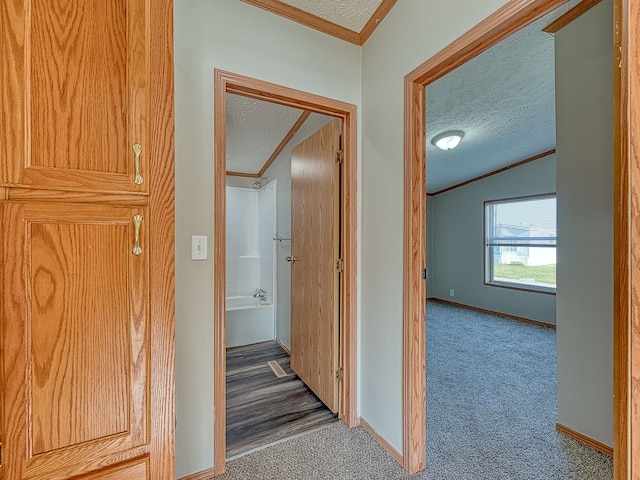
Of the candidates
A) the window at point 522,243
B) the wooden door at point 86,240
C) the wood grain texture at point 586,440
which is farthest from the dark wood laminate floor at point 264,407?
the window at point 522,243

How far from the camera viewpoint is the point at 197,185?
1543mm

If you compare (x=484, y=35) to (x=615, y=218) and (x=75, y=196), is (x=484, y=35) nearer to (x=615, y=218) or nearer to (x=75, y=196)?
(x=615, y=218)

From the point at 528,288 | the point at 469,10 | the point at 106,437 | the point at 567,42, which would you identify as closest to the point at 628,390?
the point at 106,437

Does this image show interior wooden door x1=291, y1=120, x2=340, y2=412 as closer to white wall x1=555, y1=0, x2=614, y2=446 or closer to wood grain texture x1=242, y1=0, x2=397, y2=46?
wood grain texture x1=242, y1=0, x2=397, y2=46

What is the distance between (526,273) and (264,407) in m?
4.59

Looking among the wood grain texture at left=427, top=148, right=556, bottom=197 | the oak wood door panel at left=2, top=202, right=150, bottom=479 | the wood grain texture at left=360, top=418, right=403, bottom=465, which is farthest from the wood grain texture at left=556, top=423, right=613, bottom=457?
the wood grain texture at left=427, top=148, right=556, bottom=197

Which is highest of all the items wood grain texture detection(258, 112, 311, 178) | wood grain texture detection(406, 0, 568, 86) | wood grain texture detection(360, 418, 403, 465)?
wood grain texture detection(258, 112, 311, 178)

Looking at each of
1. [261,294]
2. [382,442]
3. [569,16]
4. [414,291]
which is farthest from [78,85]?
[261,294]

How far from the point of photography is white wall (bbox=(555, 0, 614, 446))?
67.4 inches

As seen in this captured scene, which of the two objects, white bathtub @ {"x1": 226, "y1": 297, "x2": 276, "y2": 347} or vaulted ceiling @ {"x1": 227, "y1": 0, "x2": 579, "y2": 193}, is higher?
vaulted ceiling @ {"x1": 227, "y1": 0, "x2": 579, "y2": 193}

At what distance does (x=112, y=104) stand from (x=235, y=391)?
2.22m

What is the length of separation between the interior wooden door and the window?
12.7ft

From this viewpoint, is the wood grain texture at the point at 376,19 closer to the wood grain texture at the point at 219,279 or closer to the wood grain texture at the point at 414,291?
the wood grain texture at the point at 414,291

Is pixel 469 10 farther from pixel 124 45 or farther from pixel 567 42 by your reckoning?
pixel 124 45
